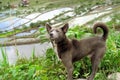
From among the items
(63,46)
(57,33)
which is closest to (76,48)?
(63,46)

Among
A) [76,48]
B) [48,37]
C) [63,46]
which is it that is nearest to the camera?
[63,46]

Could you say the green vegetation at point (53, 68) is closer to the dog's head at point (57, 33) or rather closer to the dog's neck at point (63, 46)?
the dog's neck at point (63, 46)

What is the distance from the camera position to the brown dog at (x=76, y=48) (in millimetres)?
3607

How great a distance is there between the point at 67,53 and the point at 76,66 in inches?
32.5

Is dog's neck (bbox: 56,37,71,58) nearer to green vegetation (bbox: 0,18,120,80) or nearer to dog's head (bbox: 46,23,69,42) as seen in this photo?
dog's head (bbox: 46,23,69,42)

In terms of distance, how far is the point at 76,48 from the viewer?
3.79m

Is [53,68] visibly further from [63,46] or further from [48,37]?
[63,46]

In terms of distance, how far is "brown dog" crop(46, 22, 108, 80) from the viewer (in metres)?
3.61

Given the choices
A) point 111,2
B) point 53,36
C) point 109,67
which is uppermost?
point 53,36

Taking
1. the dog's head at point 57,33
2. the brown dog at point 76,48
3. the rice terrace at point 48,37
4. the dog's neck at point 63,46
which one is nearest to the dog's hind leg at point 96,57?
the brown dog at point 76,48

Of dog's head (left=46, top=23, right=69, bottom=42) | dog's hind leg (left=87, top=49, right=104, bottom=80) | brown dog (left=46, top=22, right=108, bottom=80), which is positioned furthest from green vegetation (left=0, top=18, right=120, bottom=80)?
dog's head (left=46, top=23, right=69, bottom=42)

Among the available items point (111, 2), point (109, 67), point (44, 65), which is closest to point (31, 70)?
point (44, 65)

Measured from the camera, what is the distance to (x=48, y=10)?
17.9 metres

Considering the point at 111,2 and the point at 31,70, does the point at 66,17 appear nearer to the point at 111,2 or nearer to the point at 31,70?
the point at 111,2
